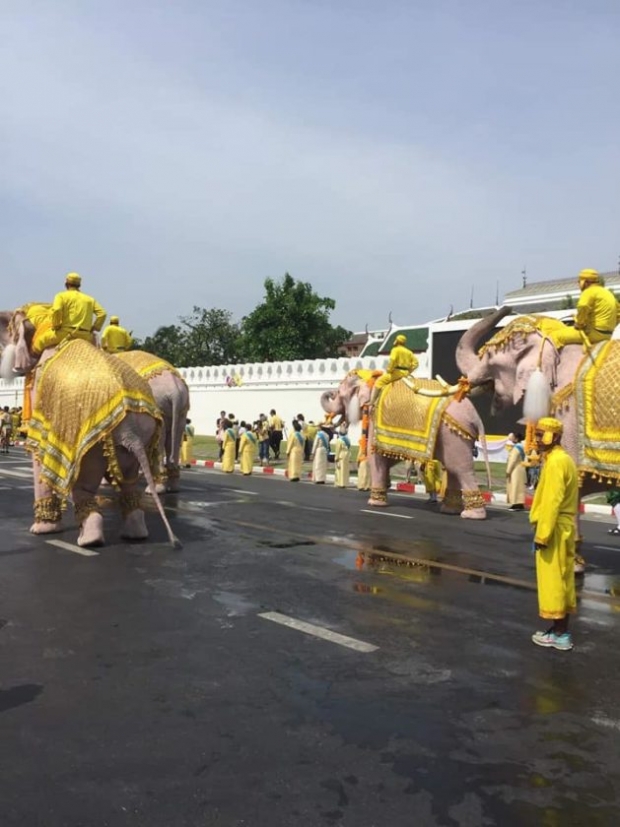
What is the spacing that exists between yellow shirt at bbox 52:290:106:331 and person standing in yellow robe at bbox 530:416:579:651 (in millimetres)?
5343

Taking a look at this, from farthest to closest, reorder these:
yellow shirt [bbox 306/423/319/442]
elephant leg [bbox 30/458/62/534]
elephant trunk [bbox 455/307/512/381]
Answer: yellow shirt [bbox 306/423/319/442]
elephant trunk [bbox 455/307/512/381]
elephant leg [bbox 30/458/62/534]

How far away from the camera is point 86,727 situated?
11.6ft

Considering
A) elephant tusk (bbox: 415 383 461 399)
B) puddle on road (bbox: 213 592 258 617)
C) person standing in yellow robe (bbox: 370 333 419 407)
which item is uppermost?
person standing in yellow robe (bbox: 370 333 419 407)

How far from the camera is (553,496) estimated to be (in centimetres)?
488

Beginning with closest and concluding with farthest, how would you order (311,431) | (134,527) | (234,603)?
(234,603) → (134,527) → (311,431)

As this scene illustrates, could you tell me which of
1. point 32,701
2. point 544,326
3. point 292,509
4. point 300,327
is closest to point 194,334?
point 300,327

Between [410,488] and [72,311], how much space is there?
8.63 meters

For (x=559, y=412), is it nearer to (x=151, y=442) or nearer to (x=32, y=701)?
(x=151, y=442)

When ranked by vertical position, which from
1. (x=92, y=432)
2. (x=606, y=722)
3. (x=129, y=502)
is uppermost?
(x=92, y=432)

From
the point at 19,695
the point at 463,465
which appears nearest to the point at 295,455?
the point at 463,465

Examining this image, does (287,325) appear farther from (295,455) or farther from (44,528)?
(44,528)

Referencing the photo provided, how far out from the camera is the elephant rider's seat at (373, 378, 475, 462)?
35.1 feet

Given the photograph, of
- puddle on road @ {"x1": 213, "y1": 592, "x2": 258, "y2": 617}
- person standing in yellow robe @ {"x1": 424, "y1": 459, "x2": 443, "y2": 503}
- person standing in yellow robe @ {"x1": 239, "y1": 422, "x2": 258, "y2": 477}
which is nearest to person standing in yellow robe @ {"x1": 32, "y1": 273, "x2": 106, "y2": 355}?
puddle on road @ {"x1": 213, "y1": 592, "x2": 258, "y2": 617}

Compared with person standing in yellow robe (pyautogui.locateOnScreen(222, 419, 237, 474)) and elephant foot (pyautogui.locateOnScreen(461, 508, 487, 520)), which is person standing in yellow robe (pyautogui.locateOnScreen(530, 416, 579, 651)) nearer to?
elephant foot (pyautogui.locateOnScreen(461, 508, 487, 520))
